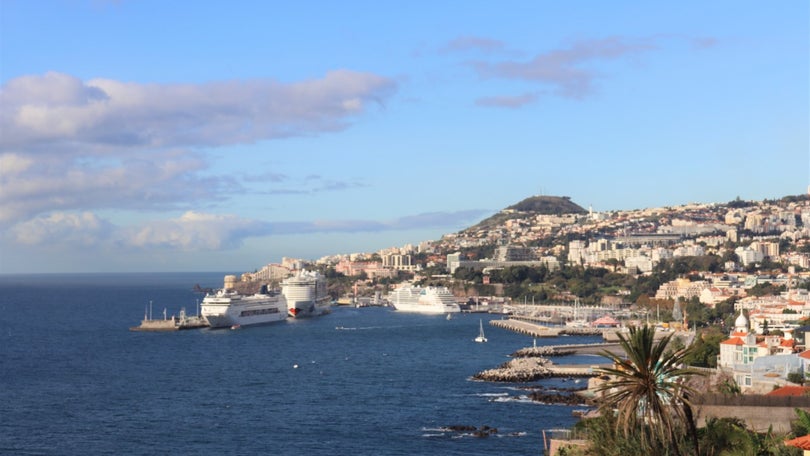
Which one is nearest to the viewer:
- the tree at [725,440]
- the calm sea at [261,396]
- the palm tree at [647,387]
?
the palm tree at [647,387]

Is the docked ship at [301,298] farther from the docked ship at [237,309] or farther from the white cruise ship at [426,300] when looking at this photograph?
the white cruise ship at [426,300]

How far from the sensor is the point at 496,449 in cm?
3033

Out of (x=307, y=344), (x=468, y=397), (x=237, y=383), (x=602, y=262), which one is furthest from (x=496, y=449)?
(x=602, y=262)

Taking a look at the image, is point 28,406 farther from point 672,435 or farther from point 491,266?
point 491,266

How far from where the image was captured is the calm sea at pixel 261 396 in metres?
31.7

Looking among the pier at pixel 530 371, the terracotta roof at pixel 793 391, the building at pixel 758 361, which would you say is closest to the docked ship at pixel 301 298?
the pier at pixel 530 371

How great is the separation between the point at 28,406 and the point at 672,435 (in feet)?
92.4

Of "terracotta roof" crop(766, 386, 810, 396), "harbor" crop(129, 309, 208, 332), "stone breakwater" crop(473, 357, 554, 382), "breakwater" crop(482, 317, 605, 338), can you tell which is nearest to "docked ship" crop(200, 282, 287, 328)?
"harbor" crop(129, 309, 208, 332)

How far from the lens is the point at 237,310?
3359 inches

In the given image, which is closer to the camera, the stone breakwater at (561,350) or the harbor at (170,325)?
the stone breakwater at (561,350)

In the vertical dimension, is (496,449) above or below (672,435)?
below

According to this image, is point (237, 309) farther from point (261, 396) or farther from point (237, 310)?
point (261, 396)

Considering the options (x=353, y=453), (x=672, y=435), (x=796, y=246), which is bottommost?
(x=353, y=453)

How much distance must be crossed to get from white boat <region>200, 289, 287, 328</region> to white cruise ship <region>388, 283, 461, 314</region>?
19.8 metres
